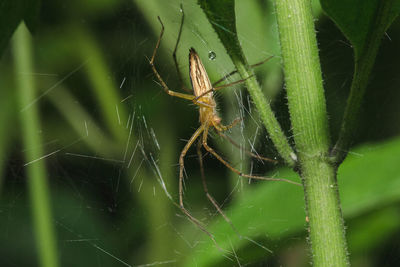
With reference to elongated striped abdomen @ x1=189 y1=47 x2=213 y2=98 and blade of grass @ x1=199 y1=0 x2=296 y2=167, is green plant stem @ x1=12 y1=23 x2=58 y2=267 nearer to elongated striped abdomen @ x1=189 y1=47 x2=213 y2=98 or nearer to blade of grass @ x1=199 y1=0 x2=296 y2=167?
elongated striped abdomen @ x1=189 y1=47 x2=213 y2=98

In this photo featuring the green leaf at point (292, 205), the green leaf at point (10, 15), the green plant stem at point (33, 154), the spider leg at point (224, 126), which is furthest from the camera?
the green plant stem at point (33, 154)

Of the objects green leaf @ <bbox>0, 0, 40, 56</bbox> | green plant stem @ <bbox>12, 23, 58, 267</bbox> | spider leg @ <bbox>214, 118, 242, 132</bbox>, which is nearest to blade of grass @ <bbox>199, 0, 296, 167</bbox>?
green leaf @ <bbox>0, 0, 40, 56</bbox>

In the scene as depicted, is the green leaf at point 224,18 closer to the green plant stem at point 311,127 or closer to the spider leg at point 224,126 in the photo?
the green plant stem at point 311,127

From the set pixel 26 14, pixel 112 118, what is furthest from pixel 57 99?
pixel 26 14

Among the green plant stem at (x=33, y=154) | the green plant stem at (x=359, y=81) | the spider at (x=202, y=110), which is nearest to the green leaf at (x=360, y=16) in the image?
the green plant stem at (x=359, y=81)

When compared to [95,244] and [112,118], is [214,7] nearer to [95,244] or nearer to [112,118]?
[112,118]

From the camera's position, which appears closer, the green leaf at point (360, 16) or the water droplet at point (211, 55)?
the green leaf at point (360, 16)
